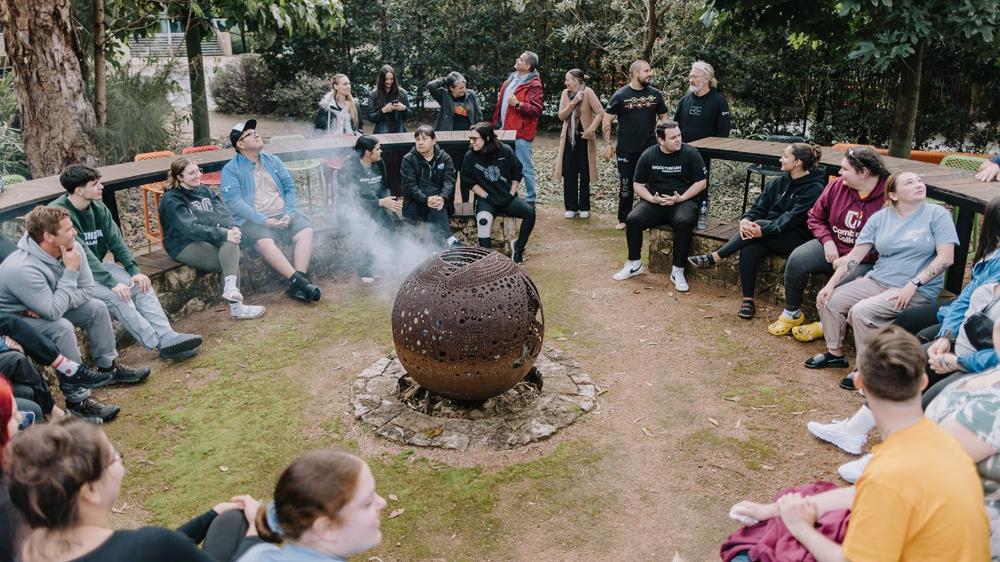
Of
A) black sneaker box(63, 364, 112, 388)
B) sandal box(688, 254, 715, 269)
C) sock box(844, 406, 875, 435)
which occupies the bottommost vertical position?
sock box(844, 406, 875, 435)

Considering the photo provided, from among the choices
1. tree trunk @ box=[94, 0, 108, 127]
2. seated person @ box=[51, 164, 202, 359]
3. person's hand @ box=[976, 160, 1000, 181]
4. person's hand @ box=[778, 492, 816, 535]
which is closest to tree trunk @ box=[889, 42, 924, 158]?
person's hand @ box=[976, 160, 1000, 181]

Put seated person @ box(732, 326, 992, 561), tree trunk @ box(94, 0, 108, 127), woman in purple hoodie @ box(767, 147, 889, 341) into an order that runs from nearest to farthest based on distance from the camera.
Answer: seated person @ box(732, 326, 992, 561) < woman in purple hoodie @ box(767, 147, 889, 341) < tree trunk @ box(94, 0, 108, 127)

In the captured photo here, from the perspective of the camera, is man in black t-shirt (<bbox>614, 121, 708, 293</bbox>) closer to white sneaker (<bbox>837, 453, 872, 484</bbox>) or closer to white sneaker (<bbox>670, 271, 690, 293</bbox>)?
white sneaker (<bbox>670, 271, 690, 293</bbox>)

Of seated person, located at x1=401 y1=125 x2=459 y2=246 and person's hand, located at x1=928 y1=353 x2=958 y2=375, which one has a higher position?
seated person, located at x1=401 y1=125 x2=459 y2=246

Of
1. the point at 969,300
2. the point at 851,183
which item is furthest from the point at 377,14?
the point at 969,300

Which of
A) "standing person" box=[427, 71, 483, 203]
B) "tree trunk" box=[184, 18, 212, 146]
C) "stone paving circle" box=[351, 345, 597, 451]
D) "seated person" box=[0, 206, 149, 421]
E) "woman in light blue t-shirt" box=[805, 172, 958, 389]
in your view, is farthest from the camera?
"tree trunk" box=[184, 18, 212, 146]

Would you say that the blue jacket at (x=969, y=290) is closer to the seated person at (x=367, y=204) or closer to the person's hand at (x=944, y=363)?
the person's hand at (x=944, y=363)

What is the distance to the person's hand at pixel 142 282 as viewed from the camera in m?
6.45

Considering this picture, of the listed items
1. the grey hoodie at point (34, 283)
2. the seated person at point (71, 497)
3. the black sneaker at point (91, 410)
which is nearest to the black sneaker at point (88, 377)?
the black sneaker at point (91, 410)

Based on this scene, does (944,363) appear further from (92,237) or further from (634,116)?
(92,237)

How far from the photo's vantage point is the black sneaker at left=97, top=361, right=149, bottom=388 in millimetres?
5973

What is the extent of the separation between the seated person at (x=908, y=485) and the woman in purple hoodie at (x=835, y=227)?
12.2ft

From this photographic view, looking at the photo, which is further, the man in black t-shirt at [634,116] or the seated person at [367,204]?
the man in black t-shirt at [634,116]

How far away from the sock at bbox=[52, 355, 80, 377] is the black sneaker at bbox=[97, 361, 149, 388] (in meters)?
0.56
